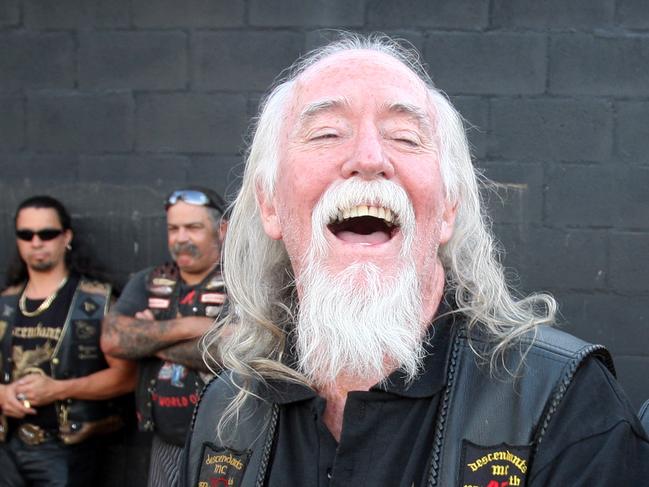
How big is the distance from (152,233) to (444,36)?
74.3 inches

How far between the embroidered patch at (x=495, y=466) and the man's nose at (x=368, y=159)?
0.58 meters

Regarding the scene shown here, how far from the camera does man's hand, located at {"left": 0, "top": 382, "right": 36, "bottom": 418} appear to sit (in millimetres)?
4281

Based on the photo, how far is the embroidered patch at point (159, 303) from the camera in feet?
13.5

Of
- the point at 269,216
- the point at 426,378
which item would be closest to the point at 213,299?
the point at 269,216

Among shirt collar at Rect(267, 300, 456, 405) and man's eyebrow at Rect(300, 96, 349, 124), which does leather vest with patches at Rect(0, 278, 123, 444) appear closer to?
shirt collar at Rect(267, 300, 456, 405)

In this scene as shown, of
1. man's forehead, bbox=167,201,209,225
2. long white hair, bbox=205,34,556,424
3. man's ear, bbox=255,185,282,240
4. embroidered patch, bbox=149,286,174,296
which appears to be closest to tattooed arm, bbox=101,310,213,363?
embroidered patch, bbox=149,286,174,296

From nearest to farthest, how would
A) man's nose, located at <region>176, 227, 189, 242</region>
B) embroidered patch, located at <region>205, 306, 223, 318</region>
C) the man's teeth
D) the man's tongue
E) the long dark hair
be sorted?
1. the man's teeth
2. the man's tongue
3. embroidered patch, located at <region>205, 306, 223, 318</region>
4. man's nose, located at <region>176, 227, 189, 242</region>
5. the long dark hair

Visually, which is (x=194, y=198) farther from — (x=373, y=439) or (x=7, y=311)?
(x=373, y=439)

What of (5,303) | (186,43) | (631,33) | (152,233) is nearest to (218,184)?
(152,233)

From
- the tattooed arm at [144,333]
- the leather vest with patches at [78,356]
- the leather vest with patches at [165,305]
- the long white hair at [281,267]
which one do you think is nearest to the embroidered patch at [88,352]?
the leather vest with patches at [78,356]

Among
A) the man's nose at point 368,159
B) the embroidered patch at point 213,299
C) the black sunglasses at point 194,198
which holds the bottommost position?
the embroidered patch at point 213,299

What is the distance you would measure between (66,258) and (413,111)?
326 cm

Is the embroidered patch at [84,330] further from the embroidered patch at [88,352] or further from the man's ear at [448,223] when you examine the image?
the man's ear at [448,223]

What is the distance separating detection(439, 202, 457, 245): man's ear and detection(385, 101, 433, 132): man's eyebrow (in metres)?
0.20
